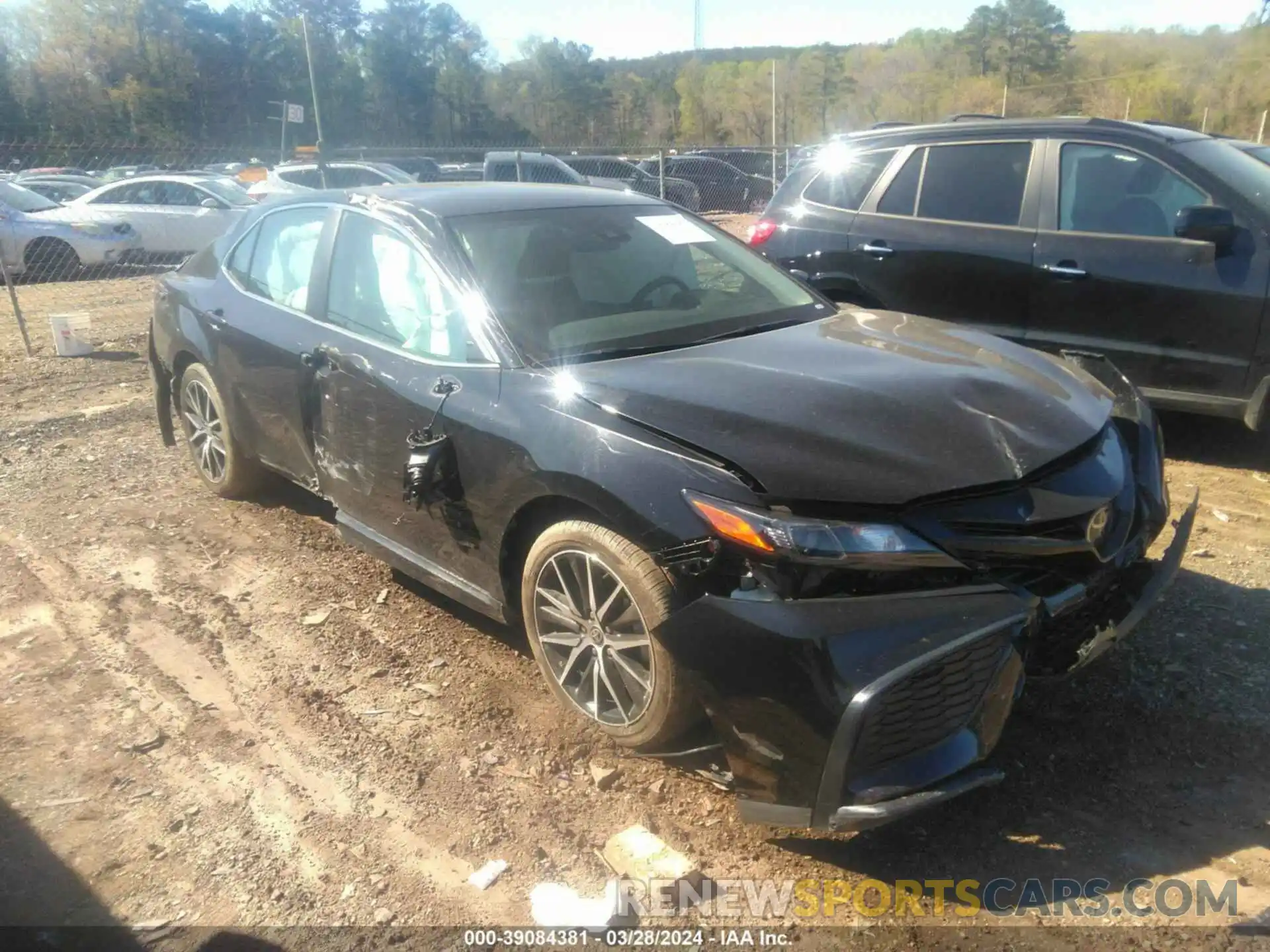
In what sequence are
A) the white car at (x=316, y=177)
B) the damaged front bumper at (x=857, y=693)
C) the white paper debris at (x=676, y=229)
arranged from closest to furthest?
the damaged front bumper at (x=857, y=693) < the white paper debris at (x=676, y=229) < the white car at (x=316, y=177)

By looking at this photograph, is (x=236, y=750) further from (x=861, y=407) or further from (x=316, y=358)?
(x=861, y=407)

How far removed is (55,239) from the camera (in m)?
14.3

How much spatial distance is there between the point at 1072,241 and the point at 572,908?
464 cm

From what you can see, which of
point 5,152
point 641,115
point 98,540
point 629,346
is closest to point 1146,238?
Answer: point 629,346

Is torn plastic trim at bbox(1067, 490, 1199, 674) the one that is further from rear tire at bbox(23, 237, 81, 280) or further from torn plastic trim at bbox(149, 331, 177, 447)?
rear tire at bbox(23, 237, 81, 280)

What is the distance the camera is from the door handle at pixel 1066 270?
5.46 meters

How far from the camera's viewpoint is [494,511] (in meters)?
3.27

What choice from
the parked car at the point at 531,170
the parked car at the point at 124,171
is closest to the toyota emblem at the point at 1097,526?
the parked car at the point at 531,170

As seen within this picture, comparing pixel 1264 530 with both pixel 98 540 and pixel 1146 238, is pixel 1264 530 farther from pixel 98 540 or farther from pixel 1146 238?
pixel 98 540

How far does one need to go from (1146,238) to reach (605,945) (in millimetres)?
4702

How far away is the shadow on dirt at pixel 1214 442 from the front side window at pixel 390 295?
14.0 ft

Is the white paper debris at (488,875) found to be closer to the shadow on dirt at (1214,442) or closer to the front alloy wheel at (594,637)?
the front alloy wheel at (594,637)

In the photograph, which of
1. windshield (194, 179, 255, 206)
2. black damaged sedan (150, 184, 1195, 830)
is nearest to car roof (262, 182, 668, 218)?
black damaged sedan (150, 184, 1195, 830)

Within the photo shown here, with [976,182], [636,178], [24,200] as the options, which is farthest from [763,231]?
[636,178]
